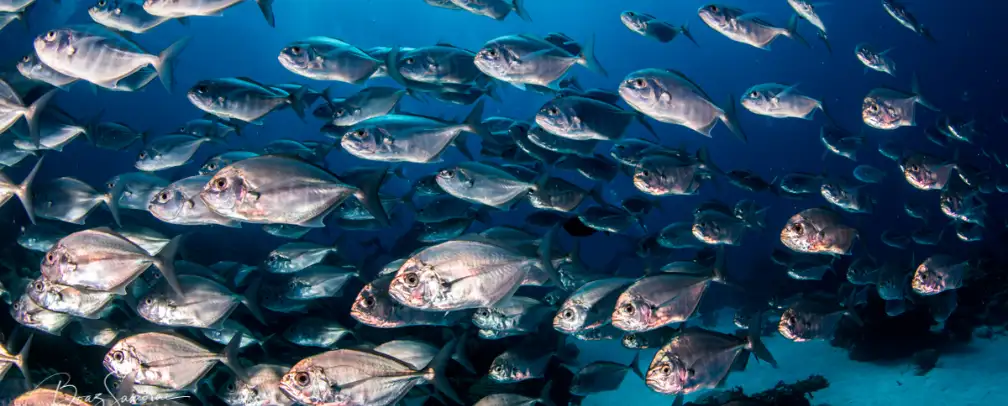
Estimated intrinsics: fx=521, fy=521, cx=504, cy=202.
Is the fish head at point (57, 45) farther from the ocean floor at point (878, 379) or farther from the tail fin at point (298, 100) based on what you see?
the ocean floor at point (878, 379)

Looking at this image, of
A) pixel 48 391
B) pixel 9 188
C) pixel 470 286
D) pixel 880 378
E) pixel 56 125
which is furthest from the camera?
pixel 880 378

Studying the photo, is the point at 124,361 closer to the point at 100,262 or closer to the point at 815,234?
the point at 100,262

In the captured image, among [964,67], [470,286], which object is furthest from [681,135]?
[470,286]

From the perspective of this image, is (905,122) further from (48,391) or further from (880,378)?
(48,391)

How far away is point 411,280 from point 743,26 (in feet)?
13.6

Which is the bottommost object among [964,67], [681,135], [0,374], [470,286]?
[681,135]

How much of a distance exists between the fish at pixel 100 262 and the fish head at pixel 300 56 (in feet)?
6.95

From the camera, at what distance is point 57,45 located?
3949 mm

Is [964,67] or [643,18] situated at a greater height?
[643,18]

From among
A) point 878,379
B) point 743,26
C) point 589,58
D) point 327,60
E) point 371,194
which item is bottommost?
point 878,379

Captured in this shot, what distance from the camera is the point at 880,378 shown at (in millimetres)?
9328

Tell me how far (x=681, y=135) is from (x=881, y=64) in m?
48.4

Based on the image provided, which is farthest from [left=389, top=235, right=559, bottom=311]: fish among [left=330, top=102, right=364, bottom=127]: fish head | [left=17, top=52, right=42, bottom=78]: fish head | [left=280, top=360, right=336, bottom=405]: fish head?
[left=17, top=52, right=42, bottom=78]: fish head

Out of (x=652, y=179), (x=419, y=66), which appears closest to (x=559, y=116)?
(x=652, y=179)
